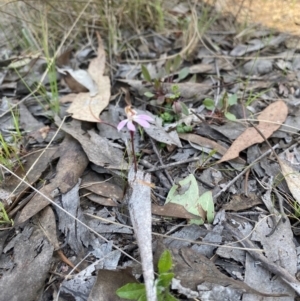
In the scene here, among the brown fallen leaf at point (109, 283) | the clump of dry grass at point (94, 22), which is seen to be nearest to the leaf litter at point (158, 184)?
the brown fallen leaf at point (109, 283)

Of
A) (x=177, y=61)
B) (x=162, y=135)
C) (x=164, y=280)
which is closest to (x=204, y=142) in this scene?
(x=162, y=135)

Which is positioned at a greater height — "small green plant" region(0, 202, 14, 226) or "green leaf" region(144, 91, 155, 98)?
"green leaf" region(144, 91, 155, 98)

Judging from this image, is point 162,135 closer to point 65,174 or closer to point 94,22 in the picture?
point 65,174

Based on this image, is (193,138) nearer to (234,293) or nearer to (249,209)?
(249,209)

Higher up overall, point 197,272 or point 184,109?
point 184,109

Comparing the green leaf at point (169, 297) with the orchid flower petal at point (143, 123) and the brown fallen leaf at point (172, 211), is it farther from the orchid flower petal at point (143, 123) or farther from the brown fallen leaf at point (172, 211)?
the orchid flower petal at point (143, 123)

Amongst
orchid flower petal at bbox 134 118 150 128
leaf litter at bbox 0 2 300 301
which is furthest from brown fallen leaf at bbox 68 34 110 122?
orchid flower petal at bbox 134 118 150 128

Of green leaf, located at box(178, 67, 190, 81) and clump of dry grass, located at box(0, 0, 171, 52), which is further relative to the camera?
clump of dry grass, located at box(0, 0, 171, 52)

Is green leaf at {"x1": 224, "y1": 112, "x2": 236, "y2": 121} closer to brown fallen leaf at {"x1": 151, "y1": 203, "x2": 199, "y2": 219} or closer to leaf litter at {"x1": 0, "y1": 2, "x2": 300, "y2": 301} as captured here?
leaf litter at {"x1": 0, "y1": 2, "x2": 300, "y2": 301}
